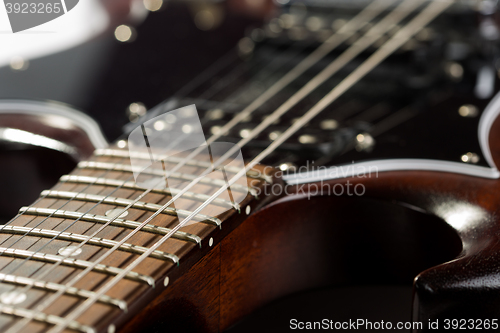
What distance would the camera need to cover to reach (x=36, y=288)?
16.4 inches

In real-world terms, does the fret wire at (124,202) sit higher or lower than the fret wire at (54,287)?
higher

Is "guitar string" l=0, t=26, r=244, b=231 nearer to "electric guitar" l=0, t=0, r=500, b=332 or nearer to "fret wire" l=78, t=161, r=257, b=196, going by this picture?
"electric guitar" l=0, t=0, r=500, b=332

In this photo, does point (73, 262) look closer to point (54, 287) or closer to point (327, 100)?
point (54, 287)

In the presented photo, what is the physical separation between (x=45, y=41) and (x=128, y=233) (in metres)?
0.63

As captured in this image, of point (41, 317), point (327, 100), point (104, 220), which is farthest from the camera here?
point (327, 100)

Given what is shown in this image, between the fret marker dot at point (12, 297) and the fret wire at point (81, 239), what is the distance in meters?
0.07

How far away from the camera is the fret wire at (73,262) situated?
0.43 metres

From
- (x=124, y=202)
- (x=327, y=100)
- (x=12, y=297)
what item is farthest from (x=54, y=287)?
(x=327, y=100)

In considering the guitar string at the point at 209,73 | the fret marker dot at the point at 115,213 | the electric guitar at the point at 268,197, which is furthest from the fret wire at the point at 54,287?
the guitar string at the point at 209,73

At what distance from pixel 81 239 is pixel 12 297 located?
81 millimetres

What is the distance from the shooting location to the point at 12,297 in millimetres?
406

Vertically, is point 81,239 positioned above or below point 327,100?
below

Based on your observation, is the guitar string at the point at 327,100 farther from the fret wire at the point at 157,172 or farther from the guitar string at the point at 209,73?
the guitar string at the point at 209,73

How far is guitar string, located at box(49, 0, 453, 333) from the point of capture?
1.30ft
